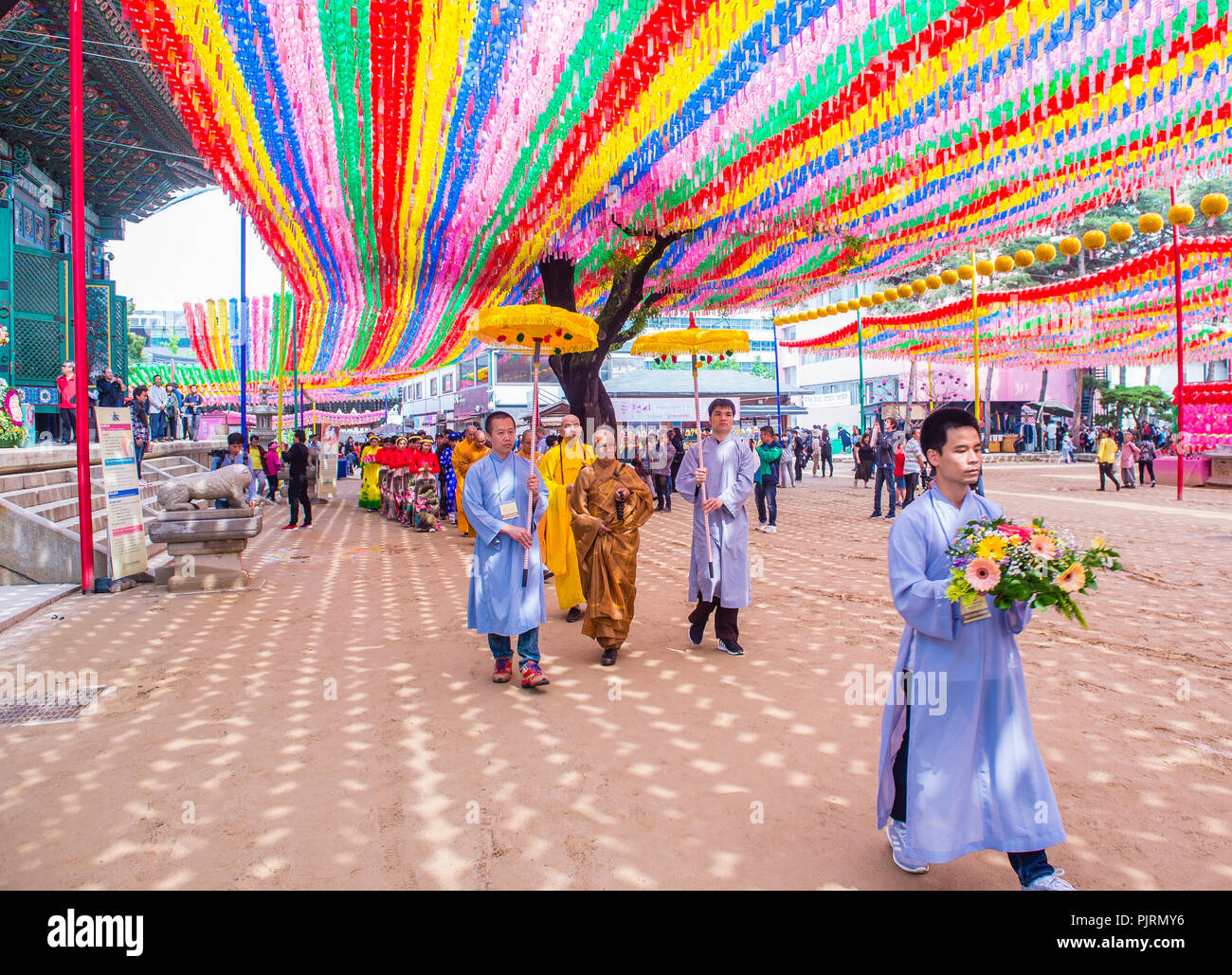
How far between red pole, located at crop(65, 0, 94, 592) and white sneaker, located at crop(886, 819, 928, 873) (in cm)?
711

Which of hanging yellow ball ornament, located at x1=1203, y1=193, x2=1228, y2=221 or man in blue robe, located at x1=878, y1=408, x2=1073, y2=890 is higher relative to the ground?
hanging yellow ball ornament, located at x1=1203, y1=193, x2=1228, y2=221

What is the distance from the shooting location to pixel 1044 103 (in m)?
6.56

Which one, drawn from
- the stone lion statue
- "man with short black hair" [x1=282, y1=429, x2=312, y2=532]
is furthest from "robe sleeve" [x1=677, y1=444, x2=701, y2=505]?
"man with short black hair" [x1=282, y1=429, x2=312, y2=532]

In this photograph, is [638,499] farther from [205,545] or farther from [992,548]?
[205,545]

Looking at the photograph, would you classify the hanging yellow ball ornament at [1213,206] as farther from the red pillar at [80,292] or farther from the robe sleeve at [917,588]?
the red pillar at [80,292]

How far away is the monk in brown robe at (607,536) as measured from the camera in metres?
5.01

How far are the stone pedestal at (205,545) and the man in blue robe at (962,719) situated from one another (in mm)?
6892

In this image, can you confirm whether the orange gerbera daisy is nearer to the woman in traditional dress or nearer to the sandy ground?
the sandy ground

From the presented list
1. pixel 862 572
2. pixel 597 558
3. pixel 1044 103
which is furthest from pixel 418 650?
pixel 1044 103

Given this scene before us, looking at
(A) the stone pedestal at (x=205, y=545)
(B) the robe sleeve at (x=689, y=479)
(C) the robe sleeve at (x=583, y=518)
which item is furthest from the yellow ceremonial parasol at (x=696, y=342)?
(A) the stone pedestal at (x=205, y=545)

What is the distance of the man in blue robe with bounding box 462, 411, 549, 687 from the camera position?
448 centimetres

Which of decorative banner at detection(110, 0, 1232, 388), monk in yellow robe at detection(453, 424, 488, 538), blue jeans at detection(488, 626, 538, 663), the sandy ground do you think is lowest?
the sandy ground

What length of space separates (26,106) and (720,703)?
1662 centimetres

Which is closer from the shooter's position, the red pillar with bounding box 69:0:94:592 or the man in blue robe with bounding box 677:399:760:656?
the man in blue robe with bounding box 677:399:760:656
